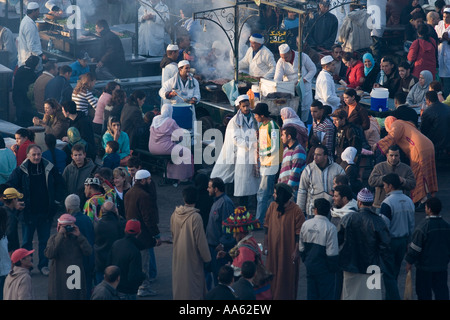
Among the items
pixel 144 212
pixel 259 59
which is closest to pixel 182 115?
pixel 259 59

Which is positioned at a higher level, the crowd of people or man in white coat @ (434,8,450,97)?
man in white coat @ (434,8,450,97)

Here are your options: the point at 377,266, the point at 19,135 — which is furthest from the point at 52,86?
the point at 377,266

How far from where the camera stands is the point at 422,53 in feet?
67.6

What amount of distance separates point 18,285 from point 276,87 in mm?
7610

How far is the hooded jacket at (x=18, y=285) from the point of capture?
444 inches

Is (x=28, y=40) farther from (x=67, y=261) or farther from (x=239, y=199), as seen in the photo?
(x=67, y=261)

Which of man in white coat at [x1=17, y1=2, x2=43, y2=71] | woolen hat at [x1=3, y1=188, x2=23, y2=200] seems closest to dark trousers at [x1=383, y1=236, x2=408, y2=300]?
woolen hat at [x1=3, y1=188, x2=23, y2=200]

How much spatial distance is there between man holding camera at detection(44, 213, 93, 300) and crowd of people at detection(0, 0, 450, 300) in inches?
0.6

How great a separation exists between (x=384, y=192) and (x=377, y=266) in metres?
1.97

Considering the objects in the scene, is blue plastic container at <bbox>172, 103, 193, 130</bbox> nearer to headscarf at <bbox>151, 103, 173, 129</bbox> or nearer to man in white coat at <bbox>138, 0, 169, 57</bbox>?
headscarf at <bbox>151, 103, 173, 129</bbox>

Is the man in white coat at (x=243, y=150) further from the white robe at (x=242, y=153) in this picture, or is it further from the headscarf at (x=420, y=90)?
the headscarf at (x=420, y=90)

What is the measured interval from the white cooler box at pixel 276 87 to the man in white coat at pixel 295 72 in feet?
1.95

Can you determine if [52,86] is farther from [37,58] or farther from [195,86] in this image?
[195,86]

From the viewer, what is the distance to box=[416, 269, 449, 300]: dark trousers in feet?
39.5
